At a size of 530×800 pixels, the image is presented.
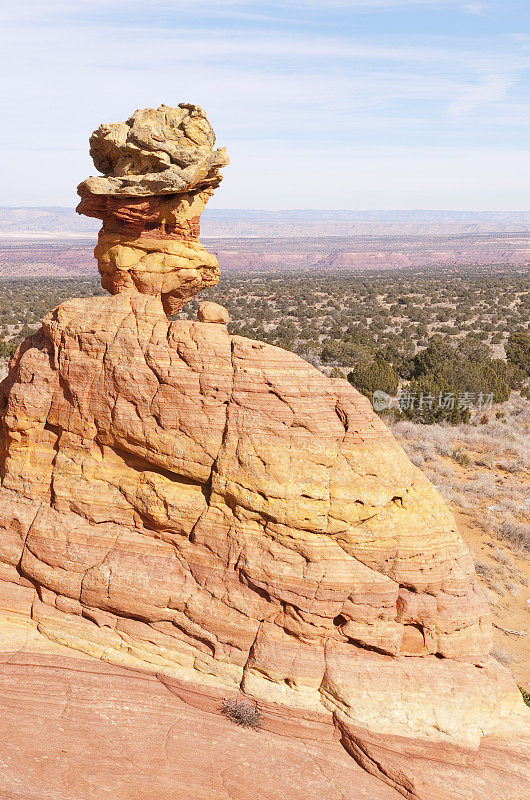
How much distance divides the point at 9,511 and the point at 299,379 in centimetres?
574

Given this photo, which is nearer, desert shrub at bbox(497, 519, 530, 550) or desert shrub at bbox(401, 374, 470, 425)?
desert shrub at bbox(497, 519, 530, 550)

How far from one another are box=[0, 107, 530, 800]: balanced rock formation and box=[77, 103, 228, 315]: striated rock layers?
1.95 feet

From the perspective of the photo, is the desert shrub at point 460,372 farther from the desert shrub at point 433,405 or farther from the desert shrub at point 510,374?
the desert shrub at point 433,405

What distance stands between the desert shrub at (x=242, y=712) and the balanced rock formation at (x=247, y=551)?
0.16 metres

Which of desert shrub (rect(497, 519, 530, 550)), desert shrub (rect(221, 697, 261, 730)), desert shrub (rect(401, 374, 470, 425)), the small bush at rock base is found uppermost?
desert shrub (rect(401, 374, 470, 425))

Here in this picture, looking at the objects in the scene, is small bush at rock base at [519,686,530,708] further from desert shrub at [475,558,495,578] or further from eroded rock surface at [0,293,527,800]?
desert shrub at [475,558,495,578]

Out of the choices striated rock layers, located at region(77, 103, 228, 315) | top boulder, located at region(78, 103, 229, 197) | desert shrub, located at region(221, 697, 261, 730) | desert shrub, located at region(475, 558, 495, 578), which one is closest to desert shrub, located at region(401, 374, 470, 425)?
desert shrub, located at region(475, 558, 495, 578)

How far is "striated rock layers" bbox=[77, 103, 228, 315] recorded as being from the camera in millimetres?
10852

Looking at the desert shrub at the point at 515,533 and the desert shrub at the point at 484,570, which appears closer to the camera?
the desert shrub at the point at 484,570

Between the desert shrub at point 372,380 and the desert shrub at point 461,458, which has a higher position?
the desert shrub at point 372,380

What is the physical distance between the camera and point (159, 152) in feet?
35.3

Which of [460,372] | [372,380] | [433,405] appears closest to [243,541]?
[372,380]

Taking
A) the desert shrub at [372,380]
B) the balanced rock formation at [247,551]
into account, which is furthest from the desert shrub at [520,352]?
the balanced rock formation at [247,551]

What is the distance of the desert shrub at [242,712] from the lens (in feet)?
29.7
